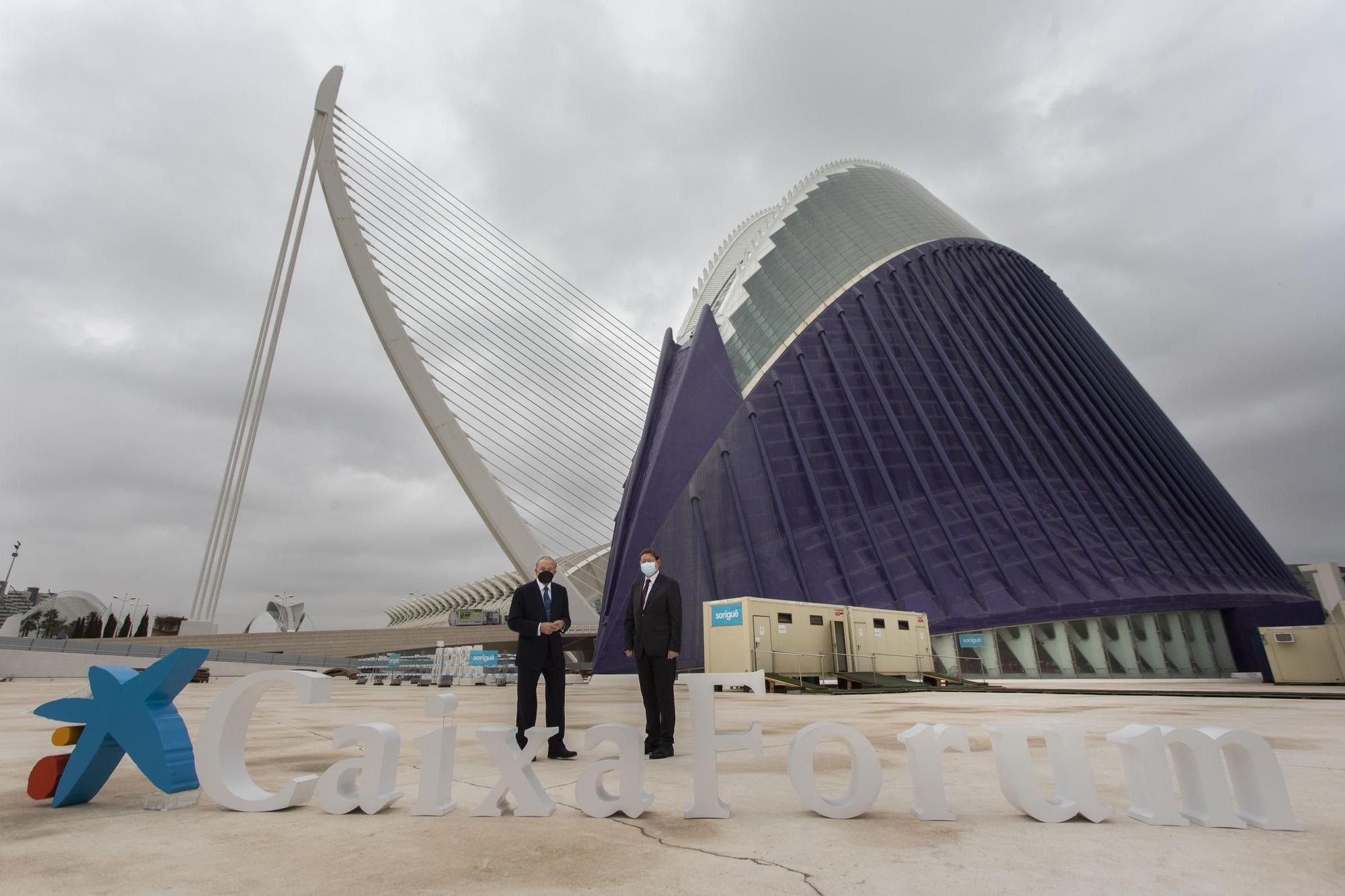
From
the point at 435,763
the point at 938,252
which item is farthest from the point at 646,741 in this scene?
the point at 938,252

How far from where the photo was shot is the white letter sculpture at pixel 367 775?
3.60 metres

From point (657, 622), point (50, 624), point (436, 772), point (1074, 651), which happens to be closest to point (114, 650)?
point (657, 622)

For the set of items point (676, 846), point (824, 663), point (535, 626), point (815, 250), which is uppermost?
point (815, 250)

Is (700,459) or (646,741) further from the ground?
(700,459)

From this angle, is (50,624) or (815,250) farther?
(50,624)

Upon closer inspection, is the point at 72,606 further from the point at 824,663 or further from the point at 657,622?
the point at 657,622

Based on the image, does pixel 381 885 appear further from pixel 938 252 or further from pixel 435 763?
pixel 938 252

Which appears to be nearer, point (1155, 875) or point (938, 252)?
point (1155, 875)

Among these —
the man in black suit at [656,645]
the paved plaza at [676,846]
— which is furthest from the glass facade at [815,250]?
the paved plaza at [676,846]

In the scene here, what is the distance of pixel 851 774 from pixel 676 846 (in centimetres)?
100

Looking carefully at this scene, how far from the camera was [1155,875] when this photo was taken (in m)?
2.49

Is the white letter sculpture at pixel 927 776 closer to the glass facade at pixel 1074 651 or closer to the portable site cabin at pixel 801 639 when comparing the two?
the portable site cabin at pixel 801 639

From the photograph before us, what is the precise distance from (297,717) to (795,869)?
9.93 m

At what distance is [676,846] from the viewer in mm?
2967
